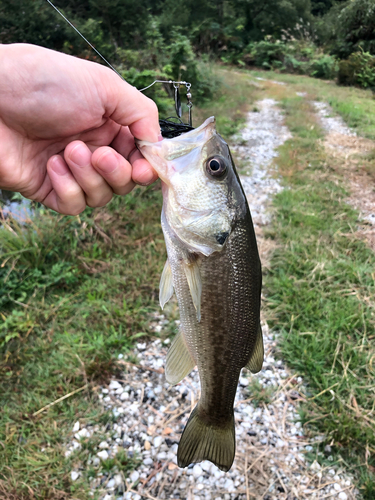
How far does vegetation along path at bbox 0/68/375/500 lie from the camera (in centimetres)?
260

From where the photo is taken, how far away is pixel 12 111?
176cm

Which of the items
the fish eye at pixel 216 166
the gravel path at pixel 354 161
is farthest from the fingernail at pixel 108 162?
the gravel path at pixel 354 161

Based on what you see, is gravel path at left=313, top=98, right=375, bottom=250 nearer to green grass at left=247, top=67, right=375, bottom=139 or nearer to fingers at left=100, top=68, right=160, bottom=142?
green grass at left=247, top=67, right=375, bottom=139

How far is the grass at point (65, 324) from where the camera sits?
8.66 feet

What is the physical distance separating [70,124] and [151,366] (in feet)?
8.21

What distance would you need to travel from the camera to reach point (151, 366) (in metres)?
3.39

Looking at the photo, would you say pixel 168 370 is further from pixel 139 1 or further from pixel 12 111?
pixel 139 1

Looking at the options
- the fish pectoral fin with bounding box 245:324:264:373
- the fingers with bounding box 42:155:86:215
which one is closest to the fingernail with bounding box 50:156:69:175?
the fingers with bounding box 42:155:86:215

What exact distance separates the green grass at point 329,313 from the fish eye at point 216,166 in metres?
2.39

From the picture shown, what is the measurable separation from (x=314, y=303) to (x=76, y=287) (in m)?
2.90

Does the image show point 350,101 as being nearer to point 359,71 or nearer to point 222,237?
point 359,71

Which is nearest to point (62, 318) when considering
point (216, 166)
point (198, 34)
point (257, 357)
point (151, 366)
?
point (151, 366)

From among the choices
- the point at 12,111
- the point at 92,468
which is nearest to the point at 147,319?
the point at 92,468

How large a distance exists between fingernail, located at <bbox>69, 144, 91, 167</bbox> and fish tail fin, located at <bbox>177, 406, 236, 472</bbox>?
1553 millimetres
